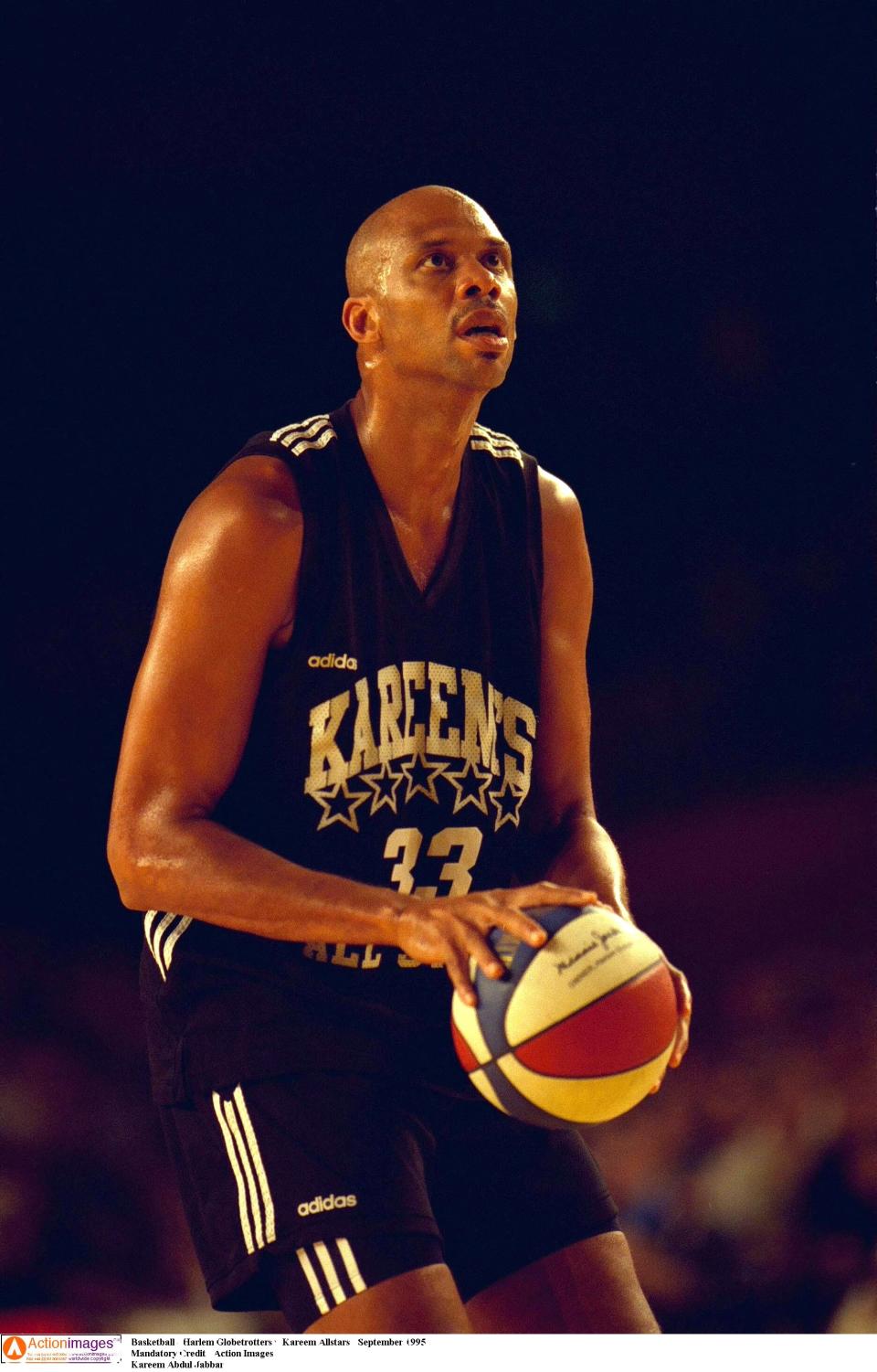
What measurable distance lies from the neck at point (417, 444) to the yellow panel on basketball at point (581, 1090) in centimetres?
97

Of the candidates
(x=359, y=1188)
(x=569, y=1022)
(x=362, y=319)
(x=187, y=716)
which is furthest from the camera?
(x=362, y=319)

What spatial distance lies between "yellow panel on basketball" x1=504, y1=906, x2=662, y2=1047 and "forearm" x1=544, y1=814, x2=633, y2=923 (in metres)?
0.38

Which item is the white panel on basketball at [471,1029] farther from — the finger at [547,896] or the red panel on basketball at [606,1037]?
the finger at [547,896]

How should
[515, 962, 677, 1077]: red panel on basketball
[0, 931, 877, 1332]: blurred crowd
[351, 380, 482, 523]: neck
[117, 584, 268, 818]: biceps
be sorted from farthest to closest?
1. [0, 931, 877, 1332]: blurred crowd
2. [351, 380, 482, 523]: neck
3. [117, 584, 268, 818]: biceps
4. [515, 962, 677, 1077]: red panel on basketball

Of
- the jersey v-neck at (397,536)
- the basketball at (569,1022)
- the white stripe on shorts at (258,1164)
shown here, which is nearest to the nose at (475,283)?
the jersey v-neck at (397,536)

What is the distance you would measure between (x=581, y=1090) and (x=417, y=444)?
110 centimetres

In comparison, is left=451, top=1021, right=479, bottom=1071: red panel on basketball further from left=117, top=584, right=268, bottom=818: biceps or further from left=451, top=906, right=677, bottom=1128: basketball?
left=117, top=584, right=268, bottom=818: biceps

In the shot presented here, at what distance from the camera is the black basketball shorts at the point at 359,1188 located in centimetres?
226

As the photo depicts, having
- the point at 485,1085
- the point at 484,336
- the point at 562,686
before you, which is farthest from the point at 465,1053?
the point at 484,336

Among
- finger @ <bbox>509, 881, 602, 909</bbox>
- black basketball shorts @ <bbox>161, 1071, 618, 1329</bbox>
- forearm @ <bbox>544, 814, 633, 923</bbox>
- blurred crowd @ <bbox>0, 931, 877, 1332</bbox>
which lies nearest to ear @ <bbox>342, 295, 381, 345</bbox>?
forearm @ <bbox>544, 814, 633, 923</bbox>

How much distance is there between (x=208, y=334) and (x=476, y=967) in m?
2.26

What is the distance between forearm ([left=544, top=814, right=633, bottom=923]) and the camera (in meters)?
2.62

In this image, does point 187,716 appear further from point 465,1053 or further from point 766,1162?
point 766,1162

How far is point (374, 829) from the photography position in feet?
8.42
